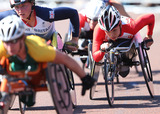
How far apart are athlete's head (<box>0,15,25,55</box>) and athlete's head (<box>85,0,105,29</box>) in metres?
4.77

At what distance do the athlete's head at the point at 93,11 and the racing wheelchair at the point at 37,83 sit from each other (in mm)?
4480

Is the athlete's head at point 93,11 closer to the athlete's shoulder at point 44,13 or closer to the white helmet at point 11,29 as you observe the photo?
the athlete's shoulder at point 44,13

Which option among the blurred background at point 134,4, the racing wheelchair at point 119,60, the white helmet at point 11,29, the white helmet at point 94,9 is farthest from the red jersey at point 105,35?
the blurred background at point 134,4

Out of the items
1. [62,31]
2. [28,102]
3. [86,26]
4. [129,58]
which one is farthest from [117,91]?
[62,31]

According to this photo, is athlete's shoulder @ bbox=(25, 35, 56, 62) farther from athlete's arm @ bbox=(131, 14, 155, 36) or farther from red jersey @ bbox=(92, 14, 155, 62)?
athlete's arm @ bbox=(131, 14, 155, 36)

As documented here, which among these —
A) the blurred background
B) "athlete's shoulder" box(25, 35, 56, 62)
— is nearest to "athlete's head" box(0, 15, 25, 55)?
"athlete's shoulder" box(25, 35, 56, 62)

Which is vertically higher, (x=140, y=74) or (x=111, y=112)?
(x=111, y=112)

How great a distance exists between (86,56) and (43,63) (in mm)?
5471

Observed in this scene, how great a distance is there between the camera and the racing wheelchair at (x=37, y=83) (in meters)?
6.24

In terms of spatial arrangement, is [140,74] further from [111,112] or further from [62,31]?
[62,31]

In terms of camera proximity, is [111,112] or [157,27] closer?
[111,112]

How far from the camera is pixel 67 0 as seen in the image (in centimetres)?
2891

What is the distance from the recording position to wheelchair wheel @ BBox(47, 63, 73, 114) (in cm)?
622

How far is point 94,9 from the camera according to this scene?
11.3 metres
